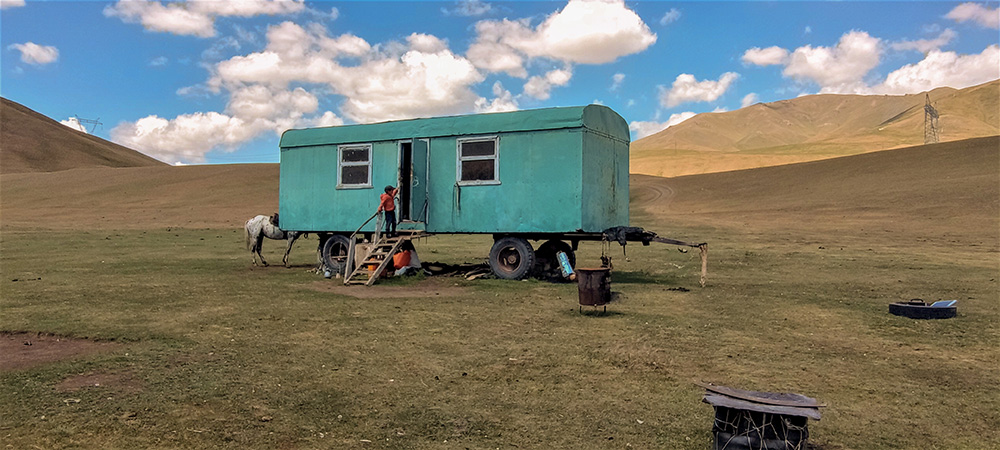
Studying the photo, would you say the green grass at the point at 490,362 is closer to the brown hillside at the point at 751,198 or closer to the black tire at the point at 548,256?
the black tire at the point at 548,256

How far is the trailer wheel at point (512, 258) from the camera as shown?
14.5 meters

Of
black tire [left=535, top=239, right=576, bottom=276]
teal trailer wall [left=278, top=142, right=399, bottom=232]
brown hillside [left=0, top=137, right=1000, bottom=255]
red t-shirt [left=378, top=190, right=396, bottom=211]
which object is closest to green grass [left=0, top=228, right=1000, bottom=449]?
black tire [left=535, top=239, right=576, bottom=276]

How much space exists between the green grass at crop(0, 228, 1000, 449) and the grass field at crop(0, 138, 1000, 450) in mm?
32

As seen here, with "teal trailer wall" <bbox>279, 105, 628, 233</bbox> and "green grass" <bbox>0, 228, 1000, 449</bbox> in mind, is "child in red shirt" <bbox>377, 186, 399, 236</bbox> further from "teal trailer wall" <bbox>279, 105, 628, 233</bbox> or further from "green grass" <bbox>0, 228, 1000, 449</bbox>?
"green grass" <bbox>0, 228, 1000, 449</bbox>

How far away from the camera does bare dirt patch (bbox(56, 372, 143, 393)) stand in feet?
20.2

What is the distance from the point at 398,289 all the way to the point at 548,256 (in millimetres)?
3662

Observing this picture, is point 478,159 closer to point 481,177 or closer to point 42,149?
point 481,177

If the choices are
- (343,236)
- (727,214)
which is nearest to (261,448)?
(343,236)

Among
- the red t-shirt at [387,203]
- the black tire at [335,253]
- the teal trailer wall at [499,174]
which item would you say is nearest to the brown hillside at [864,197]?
the teal trailer wall at [499,174]

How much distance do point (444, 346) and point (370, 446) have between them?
A: 3.28 m

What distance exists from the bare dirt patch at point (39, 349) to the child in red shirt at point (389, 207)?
7453 mm

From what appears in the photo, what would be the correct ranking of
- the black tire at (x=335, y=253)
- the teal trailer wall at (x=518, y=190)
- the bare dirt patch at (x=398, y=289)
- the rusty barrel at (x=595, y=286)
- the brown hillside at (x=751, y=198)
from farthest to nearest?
the brown hillside at (x=751, y=198) < the black tire at (x=335, y=253) < the teal trailer wall at (x=518, y=190) < the bare dirt patch at (x=398, y=289) < the rusty barrel at (x=595, y=286)

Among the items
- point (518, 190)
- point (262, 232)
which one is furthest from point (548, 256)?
point (262, 232)

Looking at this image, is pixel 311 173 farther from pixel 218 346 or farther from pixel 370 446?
pixel 370 446
